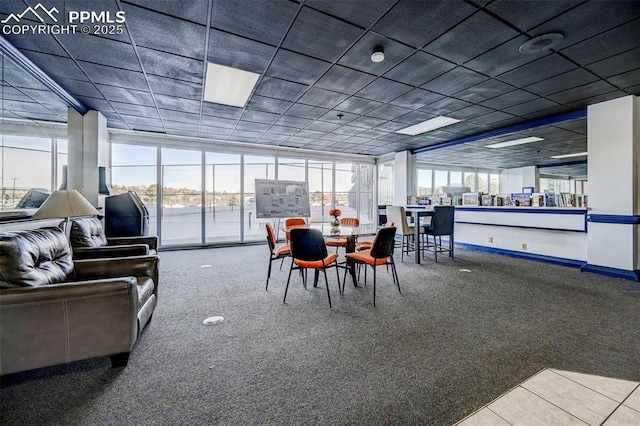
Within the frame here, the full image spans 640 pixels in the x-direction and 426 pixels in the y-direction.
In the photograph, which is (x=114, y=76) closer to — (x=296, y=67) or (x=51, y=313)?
(x=296, y=67)

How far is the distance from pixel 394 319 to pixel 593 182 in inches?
166

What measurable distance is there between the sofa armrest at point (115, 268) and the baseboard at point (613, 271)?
6042mm

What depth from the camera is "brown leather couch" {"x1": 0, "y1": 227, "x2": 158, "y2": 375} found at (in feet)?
5.20

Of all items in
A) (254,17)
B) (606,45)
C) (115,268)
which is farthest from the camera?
(606,45)

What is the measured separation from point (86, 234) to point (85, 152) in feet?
8.15

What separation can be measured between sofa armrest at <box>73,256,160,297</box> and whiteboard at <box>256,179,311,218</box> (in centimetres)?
436

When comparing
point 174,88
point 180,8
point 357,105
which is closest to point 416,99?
point 357,105

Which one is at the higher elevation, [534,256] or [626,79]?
[626,79]

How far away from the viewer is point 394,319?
8.43 ft

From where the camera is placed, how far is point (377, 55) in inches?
112

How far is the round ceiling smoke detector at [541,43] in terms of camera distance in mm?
2544

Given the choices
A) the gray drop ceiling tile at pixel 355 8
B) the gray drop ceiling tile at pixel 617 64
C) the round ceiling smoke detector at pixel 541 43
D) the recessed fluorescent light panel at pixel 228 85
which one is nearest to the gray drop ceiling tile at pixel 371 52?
the gray drop ceiling tile at pixel 355 8

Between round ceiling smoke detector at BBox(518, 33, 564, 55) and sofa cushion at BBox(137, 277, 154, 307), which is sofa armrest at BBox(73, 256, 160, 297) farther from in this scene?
round ceiling smoke detector at BBox(518, 33, 564, 55)

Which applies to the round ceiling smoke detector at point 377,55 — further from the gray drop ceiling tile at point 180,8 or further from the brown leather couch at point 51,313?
the brown leather couch at point 51,313
